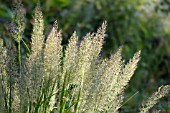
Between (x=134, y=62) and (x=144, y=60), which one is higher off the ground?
(x=144, y=60)

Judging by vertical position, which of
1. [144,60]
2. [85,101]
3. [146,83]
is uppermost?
[144,60]

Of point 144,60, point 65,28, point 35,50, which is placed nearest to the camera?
point 35,50

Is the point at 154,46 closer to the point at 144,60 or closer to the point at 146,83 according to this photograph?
the point at 144,60

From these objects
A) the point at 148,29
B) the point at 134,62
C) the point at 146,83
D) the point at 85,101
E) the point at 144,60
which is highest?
the point at 148,29

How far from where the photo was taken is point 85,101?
2.09m

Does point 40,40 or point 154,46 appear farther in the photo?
point 154,46

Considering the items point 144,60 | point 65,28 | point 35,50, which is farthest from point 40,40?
point 144,60

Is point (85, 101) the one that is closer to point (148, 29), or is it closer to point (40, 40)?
point (40, 40)

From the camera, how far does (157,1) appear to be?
748 centimetres

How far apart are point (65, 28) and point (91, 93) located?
461cm

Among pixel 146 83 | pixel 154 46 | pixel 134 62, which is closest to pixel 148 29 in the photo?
pixel 154 46

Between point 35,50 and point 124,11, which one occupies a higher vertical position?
point 124,11

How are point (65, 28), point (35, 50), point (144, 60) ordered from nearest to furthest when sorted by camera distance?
point (35, 50), point (65, 28), point (144, 60)

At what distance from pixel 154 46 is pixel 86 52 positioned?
557cm
